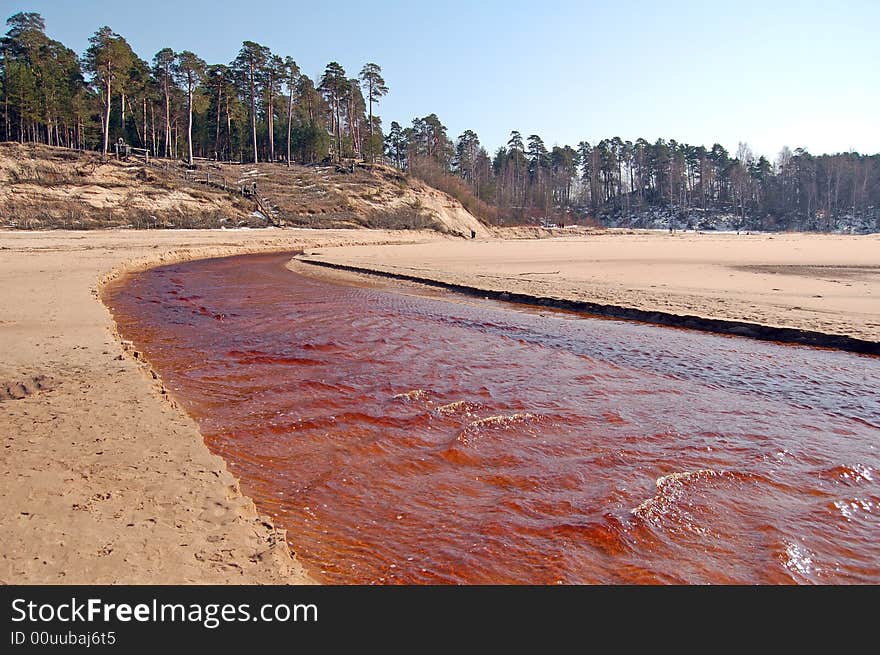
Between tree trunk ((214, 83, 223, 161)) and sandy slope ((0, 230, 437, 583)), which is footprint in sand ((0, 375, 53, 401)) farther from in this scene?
tree trunk ((214, 83, 223, 161))

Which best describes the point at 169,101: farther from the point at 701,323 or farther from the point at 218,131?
the point at 701,323

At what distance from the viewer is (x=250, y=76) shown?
220 feet

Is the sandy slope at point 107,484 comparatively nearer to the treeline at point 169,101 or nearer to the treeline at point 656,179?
the treeline at point 169,101

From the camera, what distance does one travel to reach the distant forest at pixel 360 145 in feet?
181

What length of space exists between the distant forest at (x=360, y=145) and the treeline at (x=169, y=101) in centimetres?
16

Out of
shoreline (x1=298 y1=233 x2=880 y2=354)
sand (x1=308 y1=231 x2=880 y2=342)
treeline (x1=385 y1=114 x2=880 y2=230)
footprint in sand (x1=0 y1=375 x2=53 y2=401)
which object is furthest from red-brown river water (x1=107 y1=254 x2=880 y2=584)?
treeline (x1=385 y1=114 x2=880 y2=230)

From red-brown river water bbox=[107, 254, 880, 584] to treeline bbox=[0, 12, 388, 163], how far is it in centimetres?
5393

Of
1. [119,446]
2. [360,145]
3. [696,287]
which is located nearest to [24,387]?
[119,446]

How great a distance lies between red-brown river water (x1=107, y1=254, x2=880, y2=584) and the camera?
11.8 ft

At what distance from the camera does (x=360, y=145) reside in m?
82.6

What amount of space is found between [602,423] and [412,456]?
2.14 metres

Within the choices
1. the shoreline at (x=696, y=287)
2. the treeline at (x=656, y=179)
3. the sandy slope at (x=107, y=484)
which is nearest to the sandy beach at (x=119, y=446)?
the sandy slope at (x=107, y=484)
